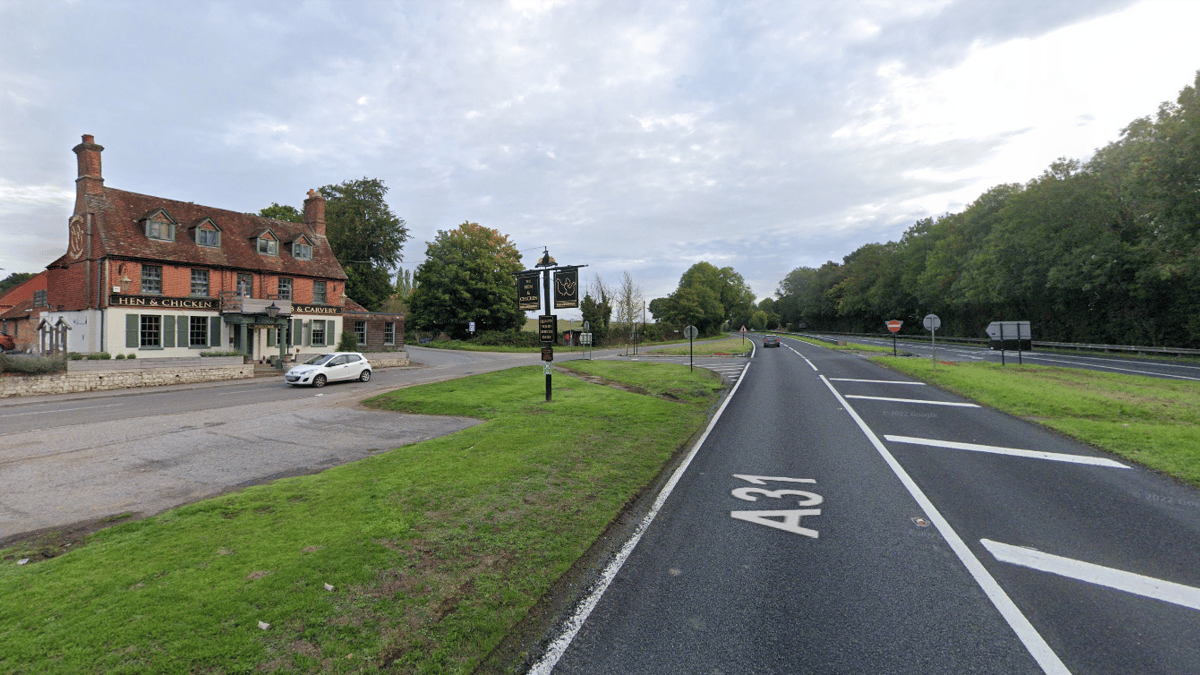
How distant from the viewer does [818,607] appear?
386 centimetres

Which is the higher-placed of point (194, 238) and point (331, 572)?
point (194, 238)

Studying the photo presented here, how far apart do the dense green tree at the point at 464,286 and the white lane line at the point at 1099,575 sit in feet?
179

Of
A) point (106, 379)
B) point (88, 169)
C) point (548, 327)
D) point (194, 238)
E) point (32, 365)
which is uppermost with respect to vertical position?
point (88, 169)

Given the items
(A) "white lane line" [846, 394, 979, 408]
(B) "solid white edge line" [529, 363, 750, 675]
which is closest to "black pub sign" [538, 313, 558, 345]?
(B) "solid white edge line" [529, 363, 750, 675]

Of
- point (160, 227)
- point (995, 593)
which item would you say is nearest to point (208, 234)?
point (160, 227)

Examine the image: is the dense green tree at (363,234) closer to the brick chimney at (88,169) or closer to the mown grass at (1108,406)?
the brick chimney at (88,169)

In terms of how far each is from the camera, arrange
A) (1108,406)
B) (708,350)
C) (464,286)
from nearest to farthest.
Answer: (1108,406) → (708,350) → (464,286)

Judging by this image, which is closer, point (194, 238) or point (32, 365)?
point (32, 365)

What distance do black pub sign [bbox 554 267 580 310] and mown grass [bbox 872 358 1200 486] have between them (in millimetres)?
12093

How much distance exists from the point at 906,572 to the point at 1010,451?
6470 mm

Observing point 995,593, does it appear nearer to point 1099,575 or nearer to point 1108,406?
point 1099,575

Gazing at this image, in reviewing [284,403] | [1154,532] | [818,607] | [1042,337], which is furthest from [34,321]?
[1042,337]

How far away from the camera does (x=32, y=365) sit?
Answer: 18.8 meters

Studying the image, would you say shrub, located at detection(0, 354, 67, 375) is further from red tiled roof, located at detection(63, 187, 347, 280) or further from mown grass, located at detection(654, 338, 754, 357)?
mown grass, located at detection(654, 338, 754, 357)
